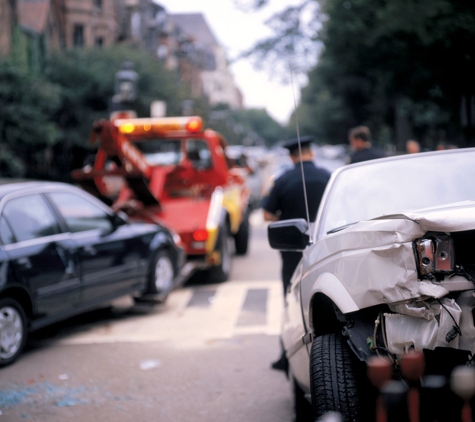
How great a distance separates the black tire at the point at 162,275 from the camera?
30.6ft

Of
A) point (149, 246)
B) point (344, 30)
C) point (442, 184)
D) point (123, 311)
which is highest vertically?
point (344, 30)

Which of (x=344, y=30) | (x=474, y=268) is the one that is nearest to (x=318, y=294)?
(x=474, y=268)

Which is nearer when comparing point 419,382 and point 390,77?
point 419,382

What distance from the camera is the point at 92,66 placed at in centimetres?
3359

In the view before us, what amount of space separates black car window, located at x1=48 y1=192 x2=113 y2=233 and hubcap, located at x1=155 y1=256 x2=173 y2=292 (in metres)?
1.12

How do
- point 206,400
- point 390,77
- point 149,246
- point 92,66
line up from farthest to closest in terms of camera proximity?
point 92,66 → point 390,77 → point 149,246 → point 206,400

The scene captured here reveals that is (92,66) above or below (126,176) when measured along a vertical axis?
above

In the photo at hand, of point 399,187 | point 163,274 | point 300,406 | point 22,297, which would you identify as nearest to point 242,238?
point 163,274

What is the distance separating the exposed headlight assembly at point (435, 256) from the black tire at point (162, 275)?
253 inches

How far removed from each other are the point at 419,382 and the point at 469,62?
11300 mm

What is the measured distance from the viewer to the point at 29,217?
739 cm

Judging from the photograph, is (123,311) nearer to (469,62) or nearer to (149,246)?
Answer: (149,246)

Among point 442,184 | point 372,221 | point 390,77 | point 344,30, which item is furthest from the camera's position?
point 390,77

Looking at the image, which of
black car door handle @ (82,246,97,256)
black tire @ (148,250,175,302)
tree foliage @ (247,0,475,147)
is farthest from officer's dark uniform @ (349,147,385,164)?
tree foliage @ (247,0,475,147)
